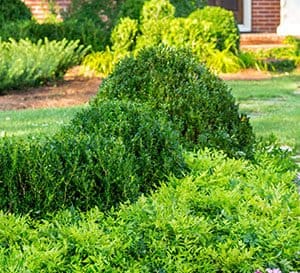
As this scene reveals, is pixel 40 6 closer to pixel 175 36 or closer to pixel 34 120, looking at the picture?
pixel 175 36

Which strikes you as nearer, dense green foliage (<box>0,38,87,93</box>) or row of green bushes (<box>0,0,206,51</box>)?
dense green foliage (<box>0,38,87,93</box>)

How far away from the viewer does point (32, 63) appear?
37.3 feet

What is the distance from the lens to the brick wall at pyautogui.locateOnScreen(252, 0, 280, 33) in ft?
60.4

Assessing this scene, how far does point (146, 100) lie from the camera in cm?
482

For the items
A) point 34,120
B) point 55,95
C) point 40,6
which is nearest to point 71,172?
point 34,120

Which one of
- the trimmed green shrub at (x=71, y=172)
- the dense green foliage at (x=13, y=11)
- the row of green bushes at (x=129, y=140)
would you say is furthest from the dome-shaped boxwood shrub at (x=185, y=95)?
the dense green foliage at (x=13, y=11)

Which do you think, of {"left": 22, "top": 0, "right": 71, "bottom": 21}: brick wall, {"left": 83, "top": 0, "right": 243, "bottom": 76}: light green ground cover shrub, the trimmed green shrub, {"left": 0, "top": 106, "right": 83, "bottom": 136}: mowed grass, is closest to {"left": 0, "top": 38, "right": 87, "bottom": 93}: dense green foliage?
{"left": 83, "top": 0, "right": 243, "bottom": 76}: light green ground cover shrub

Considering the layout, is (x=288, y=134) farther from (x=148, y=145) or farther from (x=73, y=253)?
(x=73, y=253)

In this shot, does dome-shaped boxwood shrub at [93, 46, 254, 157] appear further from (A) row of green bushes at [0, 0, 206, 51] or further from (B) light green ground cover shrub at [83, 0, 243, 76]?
(A) row of green bushes at [0, 0, 206, 51]

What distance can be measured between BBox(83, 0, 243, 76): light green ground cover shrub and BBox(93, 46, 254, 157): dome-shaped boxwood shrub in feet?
25.5

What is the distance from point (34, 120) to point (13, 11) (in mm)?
6883

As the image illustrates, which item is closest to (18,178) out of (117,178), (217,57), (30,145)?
(30,145)

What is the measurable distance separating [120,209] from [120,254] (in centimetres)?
47

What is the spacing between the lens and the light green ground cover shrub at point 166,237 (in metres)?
3.12
